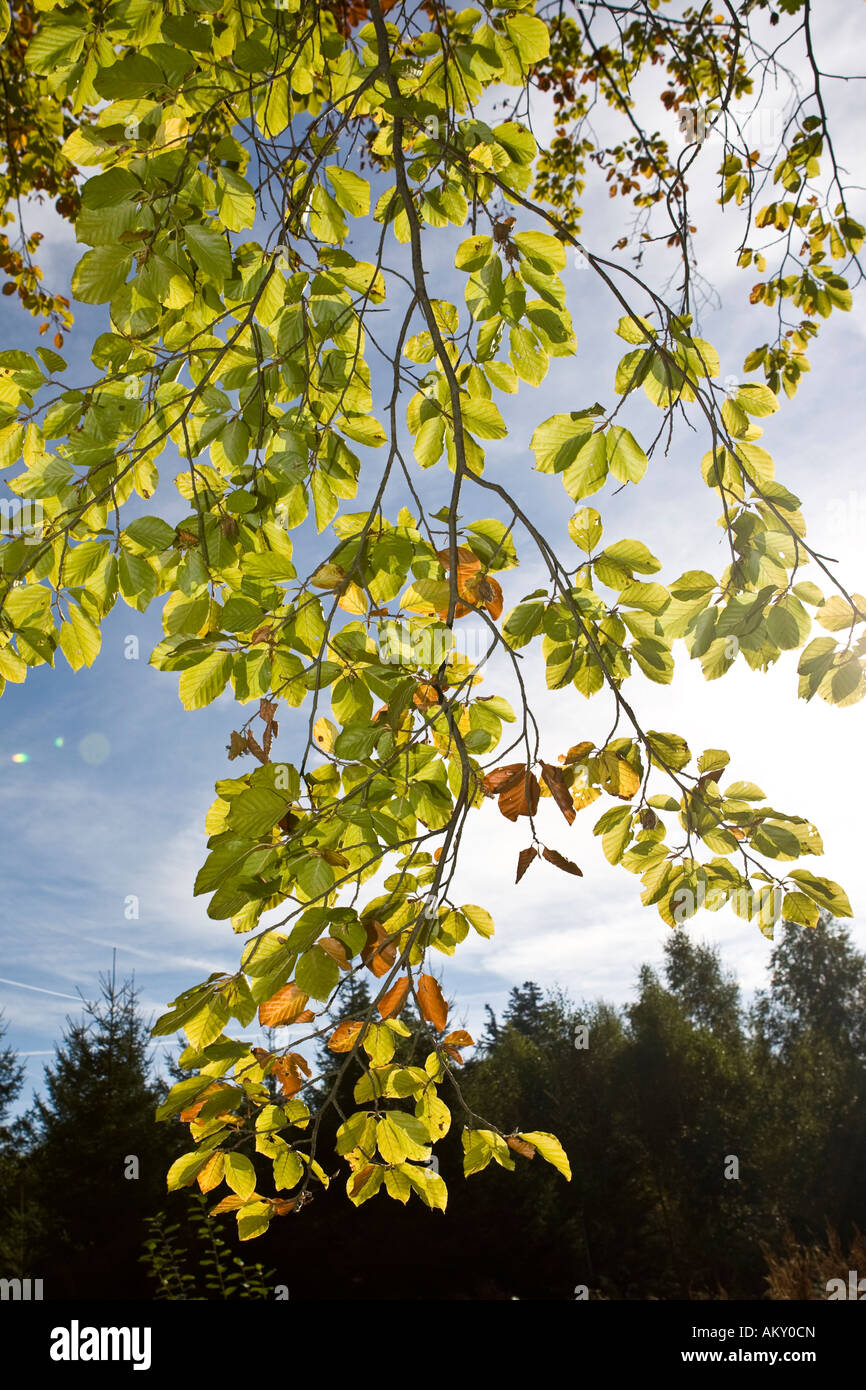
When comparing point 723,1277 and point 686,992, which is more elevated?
point 686,992

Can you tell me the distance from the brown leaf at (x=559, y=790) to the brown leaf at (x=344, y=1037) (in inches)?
19.9

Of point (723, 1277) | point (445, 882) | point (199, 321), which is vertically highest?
point (199, 321)

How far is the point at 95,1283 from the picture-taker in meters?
14.4

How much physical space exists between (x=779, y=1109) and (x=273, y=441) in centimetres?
2698

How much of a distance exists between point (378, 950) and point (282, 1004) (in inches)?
7.8

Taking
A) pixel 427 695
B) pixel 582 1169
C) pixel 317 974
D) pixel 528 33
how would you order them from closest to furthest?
1. pixel 317 974
2. pixel 427 695
3. pixel 528 33
4. pixel 582 1169

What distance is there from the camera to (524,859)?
4.51 ft

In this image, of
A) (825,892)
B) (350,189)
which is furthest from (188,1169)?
(350,189)

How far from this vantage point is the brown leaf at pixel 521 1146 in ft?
4.72

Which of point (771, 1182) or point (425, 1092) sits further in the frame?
point (771, 1182)

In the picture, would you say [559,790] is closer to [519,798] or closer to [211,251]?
[519,798]

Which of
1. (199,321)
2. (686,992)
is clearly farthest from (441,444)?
(686,992)
